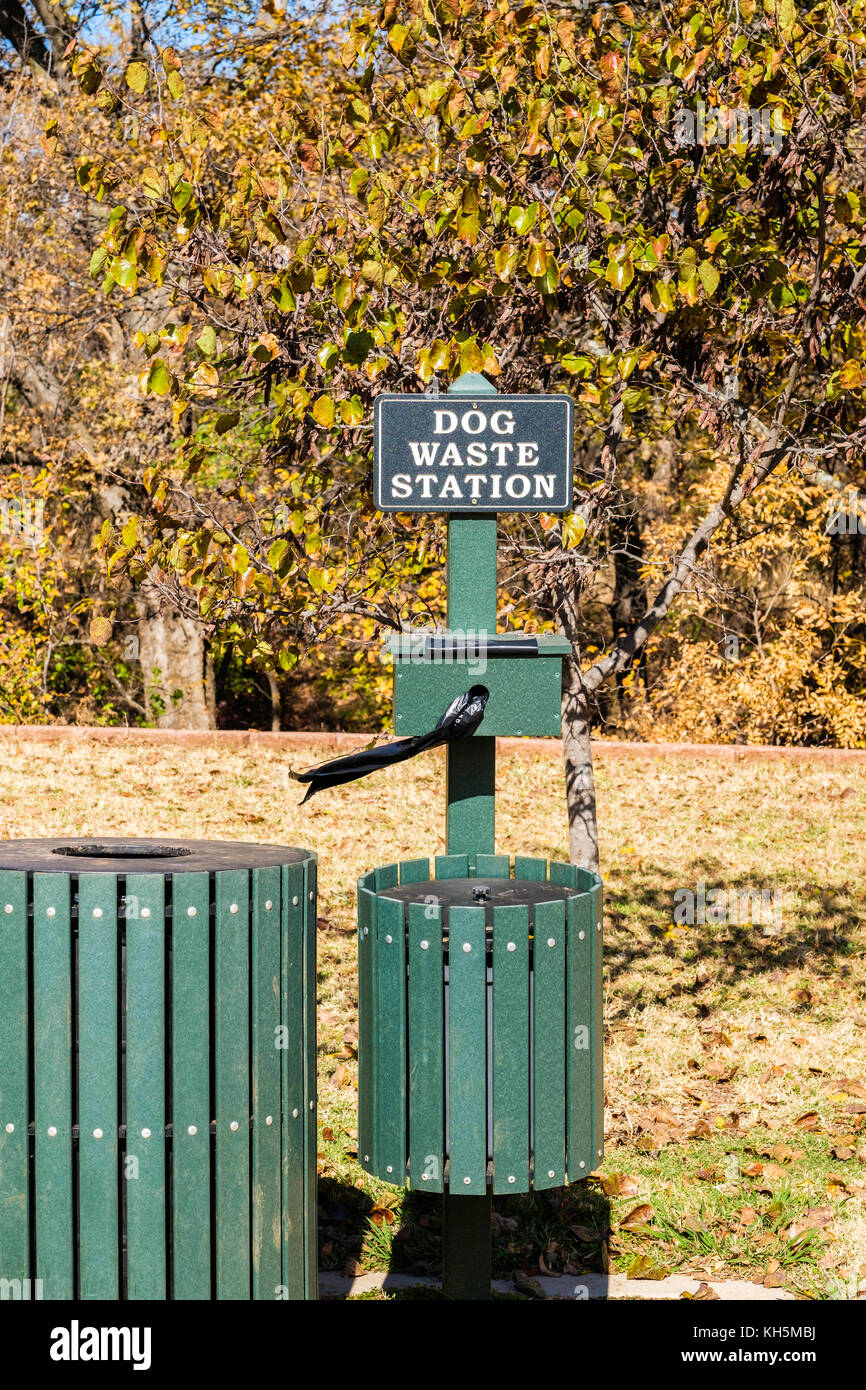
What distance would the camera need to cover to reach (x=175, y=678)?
13766mm

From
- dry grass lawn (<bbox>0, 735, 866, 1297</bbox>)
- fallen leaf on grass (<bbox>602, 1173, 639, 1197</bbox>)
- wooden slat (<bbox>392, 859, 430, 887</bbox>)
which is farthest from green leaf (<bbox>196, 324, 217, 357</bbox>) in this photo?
fallen leaf on grass (<bbox>602, 1173, 639, 1197</bbox>)

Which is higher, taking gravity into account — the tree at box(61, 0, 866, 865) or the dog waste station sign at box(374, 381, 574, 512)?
the tree at box(61, 0, 866, 865)

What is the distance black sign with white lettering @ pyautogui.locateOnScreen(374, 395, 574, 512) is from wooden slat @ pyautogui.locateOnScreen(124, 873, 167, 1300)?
122 cm

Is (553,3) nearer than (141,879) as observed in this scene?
No

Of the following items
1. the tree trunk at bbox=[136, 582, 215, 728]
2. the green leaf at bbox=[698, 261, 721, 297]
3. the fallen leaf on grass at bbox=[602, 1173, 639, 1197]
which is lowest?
the fallen leaf on grass at bbox=[602, 1173, 639, 1197]

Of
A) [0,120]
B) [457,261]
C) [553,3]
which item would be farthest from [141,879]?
[0,120]

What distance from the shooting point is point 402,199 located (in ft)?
16.8

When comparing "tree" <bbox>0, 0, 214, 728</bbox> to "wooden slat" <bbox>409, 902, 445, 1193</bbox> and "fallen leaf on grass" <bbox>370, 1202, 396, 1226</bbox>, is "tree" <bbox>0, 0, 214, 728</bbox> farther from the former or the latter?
"wooden slat" <bbox>409, 902, 445, 1193</bbox>

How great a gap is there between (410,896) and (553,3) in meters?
7.12

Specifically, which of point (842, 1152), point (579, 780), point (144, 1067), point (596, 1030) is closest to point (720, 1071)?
point (842, 1152)

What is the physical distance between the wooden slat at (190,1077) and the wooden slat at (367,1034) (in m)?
0.44

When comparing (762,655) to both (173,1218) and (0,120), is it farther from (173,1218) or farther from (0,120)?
(173,1218)

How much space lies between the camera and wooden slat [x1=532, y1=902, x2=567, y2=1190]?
118 inches

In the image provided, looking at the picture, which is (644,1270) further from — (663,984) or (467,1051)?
(663,984)
